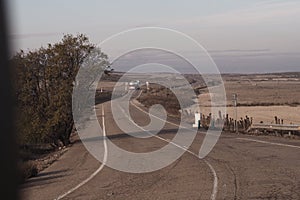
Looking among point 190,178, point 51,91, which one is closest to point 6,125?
point 190,178

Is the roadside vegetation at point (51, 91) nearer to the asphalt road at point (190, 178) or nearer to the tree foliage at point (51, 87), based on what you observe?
the tree foliage at point (51, 87)

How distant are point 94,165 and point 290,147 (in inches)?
329

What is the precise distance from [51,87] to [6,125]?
28.7m

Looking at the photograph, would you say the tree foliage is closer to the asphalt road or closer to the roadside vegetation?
the roadside vegetation

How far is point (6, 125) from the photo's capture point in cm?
407

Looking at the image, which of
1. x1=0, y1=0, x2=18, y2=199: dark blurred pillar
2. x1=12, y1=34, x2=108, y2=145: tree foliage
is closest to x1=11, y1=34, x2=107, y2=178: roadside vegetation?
x1=12, y1=34, x2=108, y2=145: tree foliage

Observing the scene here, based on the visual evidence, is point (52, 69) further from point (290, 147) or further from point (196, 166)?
point (196, 166)

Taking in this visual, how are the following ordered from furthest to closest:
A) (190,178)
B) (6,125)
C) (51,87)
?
(51,87) → (190,178) → (6,125)

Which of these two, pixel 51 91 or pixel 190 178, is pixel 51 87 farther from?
pixel 190 178

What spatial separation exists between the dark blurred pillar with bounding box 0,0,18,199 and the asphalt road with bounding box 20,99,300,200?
8145 mm

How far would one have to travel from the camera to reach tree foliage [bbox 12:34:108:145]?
31.2 metres

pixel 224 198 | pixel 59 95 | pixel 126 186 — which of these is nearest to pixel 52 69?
pixel 59 95

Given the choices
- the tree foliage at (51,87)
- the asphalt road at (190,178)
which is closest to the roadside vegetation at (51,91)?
the tree foliage at (51,87)

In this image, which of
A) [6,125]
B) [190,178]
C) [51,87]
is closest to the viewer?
[6,125]
